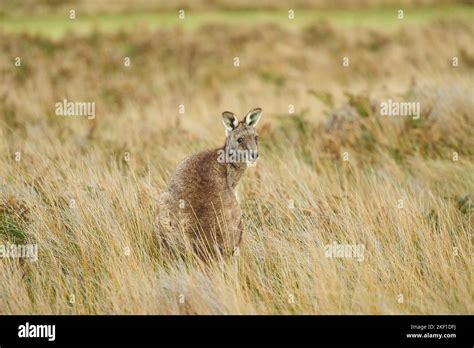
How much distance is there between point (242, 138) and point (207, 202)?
2.14 ft

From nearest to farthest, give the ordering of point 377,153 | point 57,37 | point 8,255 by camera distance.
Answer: point 8,255 → point 377,153 → point 57,37

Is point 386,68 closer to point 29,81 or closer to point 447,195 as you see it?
point 29,81

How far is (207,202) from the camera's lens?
5551mm

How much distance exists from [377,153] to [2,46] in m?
12.6

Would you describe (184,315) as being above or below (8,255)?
below

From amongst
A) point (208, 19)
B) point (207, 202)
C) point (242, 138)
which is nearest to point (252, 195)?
point (242, 138)

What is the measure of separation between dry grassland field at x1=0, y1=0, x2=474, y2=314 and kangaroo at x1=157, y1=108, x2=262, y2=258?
0.49 ft

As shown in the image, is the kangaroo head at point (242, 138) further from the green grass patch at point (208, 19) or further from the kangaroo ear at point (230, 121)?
the green grass patch at point (208, 19)

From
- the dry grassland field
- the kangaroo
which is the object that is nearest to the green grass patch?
the dry grassland field

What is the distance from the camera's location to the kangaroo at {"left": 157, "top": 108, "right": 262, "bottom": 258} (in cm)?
549

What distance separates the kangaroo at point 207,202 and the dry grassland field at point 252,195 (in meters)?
0.15

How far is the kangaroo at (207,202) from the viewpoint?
216 inches
